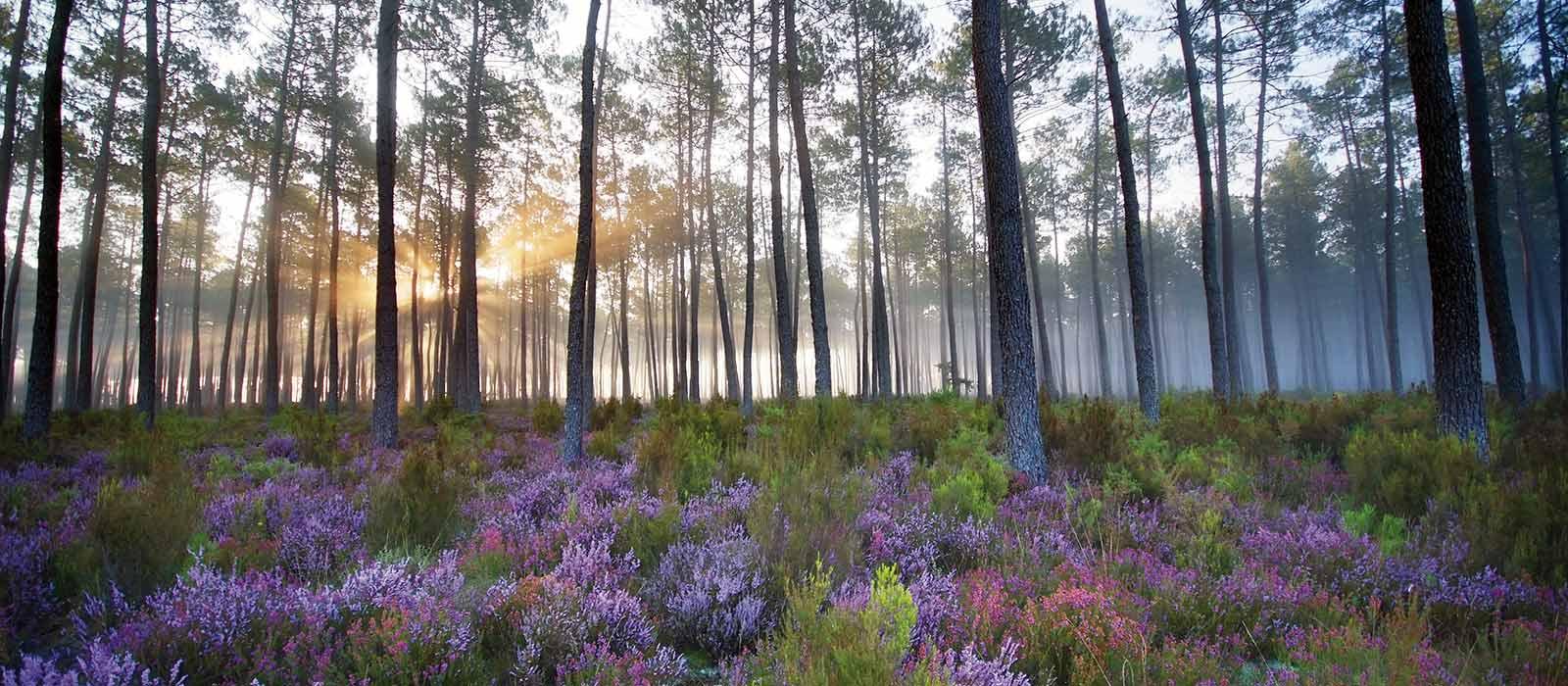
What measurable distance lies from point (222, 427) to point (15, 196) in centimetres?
2094

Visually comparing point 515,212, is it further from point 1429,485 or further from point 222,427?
point 1429,485

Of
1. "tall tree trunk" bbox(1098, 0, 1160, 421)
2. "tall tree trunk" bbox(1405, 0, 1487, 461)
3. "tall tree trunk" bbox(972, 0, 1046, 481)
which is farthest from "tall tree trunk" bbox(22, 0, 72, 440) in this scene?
"tall tree trunk" bbox(1405, 0, 1487, 461)

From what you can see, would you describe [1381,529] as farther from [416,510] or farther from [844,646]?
Result: [416,510]

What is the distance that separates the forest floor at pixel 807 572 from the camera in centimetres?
256

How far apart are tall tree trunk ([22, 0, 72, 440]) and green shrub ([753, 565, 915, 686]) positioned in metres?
13.9

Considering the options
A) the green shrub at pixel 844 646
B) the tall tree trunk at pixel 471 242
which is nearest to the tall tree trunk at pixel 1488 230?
the green shrub at pixel 844 646

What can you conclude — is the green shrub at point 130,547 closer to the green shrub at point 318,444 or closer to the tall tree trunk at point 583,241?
the green shrub at point 318,444

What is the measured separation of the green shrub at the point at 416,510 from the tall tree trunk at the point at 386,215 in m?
6.06

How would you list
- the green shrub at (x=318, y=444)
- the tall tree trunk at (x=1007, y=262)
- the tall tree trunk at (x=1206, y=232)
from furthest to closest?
1. the tall tree trunk at (x=1206, y=232)
2. the green shrub at (x=318, y=444)
3. the tall tree trunk at (x=1007, y=262)

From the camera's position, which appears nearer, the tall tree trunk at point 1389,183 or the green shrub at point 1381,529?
the green shrub at point 1381,529

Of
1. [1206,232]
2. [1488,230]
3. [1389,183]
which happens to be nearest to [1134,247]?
[1206,232]

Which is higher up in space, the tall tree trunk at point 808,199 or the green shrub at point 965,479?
the tall tree trunk at point 808,199

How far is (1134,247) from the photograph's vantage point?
1222cm

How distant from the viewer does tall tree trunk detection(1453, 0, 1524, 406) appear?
1082cm
